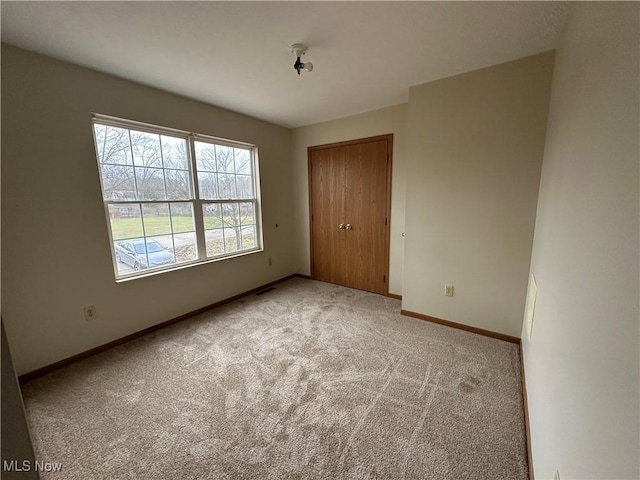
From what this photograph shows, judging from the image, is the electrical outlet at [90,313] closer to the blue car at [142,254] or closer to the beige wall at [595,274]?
the blue car at [142,254]

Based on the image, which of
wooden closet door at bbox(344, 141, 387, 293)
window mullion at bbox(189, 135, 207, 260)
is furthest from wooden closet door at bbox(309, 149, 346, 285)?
window mullion at bbox(189, 135, 207, 260)

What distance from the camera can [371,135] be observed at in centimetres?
328

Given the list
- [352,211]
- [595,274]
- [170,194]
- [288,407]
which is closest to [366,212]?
[352,211]

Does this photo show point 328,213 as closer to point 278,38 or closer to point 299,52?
point 299,52

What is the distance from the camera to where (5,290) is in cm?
185

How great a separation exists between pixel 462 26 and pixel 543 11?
0.42 m

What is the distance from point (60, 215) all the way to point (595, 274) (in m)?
3.08

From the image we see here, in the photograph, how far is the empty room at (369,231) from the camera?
0.83 metres

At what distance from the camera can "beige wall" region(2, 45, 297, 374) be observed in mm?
1821

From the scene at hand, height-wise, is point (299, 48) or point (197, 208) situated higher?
point (299, 48)

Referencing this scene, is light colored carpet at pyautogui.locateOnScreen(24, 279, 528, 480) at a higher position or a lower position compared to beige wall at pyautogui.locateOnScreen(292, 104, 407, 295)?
lower

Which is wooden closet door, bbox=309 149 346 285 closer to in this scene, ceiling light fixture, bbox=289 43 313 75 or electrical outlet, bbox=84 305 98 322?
ceiling light fixture, bbox=289 43 313 75

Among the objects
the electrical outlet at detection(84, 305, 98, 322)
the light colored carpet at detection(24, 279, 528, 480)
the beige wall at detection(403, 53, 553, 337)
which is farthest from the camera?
Answer: the electrical outlet at detection(84, 305, 98, 322)

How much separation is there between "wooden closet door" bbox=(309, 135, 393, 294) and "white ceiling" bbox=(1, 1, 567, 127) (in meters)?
1.00
